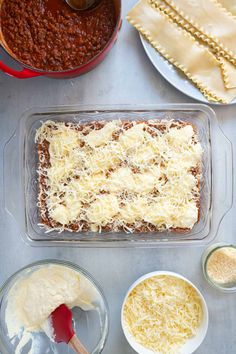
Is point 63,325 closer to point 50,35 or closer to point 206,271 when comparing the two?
point 206,271

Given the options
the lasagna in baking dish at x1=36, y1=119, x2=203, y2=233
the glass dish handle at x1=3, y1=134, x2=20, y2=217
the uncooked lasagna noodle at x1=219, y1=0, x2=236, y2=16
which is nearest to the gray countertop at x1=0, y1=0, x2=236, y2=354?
the glass dish handle at x1=3, y1=134, x2=20, y2=217

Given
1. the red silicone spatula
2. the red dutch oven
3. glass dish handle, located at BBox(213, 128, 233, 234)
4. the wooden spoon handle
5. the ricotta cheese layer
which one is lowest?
the wooden spoon handle

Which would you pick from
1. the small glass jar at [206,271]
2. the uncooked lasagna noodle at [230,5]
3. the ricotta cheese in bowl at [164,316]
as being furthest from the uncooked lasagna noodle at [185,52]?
the ricotta cheese in bowl at [164,316]

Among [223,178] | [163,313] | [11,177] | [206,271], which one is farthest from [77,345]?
[223,178]

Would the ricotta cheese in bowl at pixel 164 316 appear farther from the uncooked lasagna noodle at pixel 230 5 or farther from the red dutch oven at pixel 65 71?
the uncooked lasagna noodle at pixel 230 5

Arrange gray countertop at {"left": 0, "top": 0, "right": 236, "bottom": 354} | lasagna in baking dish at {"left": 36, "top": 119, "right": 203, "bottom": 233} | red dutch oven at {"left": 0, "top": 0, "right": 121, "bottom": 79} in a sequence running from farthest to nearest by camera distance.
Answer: gray countertop at {"left": 0, "top": 0, "right": 236, "bottom": 354}, lasagna in baking dish at {"left": 36, "top": 119, "right": 203, "bottom": 233}, red dutch oven at {"left": 0, "top": 0, "right": 121, "bottom": 79}

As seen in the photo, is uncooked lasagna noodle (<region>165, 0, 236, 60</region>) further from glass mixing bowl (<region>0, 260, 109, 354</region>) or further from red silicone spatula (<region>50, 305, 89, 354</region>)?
red silicone spatula (<region>50, 305, 89, 354</region>)
